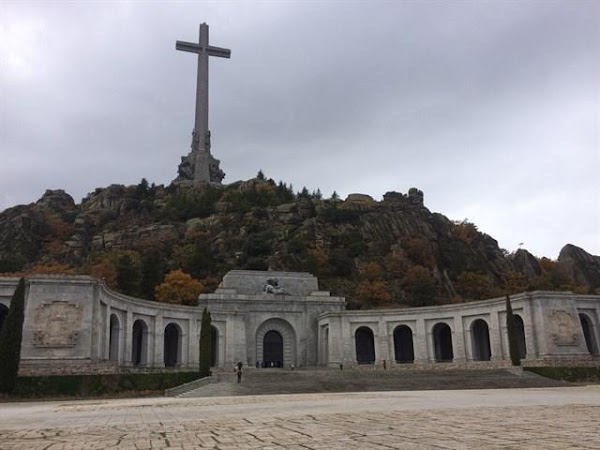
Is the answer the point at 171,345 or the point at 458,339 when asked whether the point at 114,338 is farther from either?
the point at 458,339

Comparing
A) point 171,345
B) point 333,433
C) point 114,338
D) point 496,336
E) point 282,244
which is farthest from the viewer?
point 282,244

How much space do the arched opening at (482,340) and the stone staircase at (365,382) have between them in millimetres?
10110

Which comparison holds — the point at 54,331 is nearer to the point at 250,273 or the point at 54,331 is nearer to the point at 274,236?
the point at 250,273

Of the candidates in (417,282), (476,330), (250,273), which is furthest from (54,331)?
(417,282)

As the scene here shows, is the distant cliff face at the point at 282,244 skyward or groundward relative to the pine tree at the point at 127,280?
skyward

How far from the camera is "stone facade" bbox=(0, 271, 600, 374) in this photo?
1217 inches

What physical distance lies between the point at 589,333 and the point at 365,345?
1844cm

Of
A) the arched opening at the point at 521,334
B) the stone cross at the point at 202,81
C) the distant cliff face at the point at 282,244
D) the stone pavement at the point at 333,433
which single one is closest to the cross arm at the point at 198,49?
the stone cross at the point at 202,81

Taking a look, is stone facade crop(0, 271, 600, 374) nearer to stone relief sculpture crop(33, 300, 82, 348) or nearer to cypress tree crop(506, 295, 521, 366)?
stone relief sculpture crop(33, 300, 82, 348)

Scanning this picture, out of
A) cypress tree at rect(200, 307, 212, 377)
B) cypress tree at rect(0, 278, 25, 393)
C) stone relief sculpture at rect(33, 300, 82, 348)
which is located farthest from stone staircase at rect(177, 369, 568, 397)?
stone relief sculpture at rect(33, 300, 82, 348)

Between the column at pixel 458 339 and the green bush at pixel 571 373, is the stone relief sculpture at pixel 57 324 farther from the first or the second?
the column at pixel 458 339

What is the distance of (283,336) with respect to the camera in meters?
49.5

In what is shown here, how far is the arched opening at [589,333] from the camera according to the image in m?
41.0

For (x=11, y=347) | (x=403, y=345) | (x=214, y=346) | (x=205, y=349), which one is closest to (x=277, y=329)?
(x=214, y=346)
